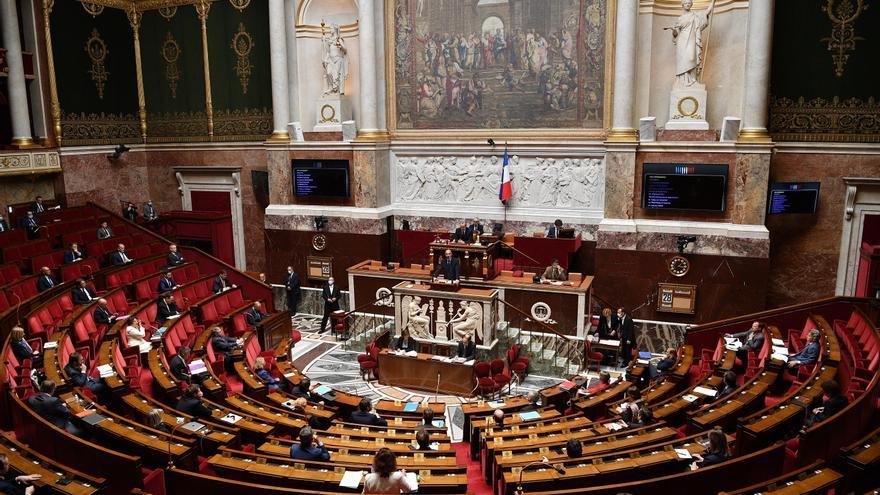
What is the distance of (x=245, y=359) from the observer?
38.6ft

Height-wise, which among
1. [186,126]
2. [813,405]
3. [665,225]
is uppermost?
[186,126]

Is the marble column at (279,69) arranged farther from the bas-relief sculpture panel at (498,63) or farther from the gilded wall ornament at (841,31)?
the gilded wall ornament at (841,31)

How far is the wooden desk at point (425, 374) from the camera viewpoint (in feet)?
39.7

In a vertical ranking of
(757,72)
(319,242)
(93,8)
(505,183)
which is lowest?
(319,242)

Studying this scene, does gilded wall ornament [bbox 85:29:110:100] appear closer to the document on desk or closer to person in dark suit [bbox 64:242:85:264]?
person in dark suit [bbox 64:242:85:264]

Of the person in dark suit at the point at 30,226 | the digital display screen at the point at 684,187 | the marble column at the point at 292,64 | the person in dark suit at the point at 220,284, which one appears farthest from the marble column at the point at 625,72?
the person in dark suit at the point at 30,226

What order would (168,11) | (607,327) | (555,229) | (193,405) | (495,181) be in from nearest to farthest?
(193,405) < (607,327) < (555,229) < (495,181) < (168,11)

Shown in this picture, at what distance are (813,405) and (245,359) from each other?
917 centimetres

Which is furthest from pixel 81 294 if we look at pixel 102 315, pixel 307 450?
pixel 307 450

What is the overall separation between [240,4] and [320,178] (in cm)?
620

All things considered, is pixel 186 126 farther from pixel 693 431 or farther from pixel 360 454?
pixel 693 431

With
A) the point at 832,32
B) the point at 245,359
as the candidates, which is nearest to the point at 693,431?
the point at 245,359

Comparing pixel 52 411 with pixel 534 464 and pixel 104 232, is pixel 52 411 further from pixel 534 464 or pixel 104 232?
pixel 104 232

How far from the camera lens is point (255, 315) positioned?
14.2 m
